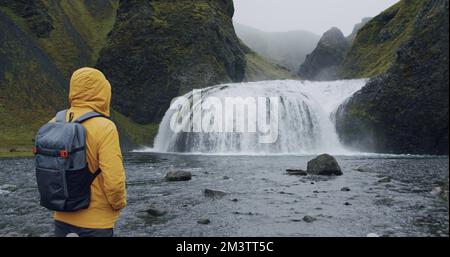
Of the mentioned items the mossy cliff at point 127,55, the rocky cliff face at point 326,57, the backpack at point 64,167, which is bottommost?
the backpack at point 64,167

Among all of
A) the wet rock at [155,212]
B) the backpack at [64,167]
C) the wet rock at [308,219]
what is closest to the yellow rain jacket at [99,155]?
the backpack at [64,167]

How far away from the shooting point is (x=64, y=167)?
233 inches

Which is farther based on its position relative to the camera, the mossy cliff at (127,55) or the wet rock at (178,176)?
the mossy cliff at (127,55)

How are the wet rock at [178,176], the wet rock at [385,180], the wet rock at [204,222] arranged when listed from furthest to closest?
1. the wet rock at [178,176]
2. the wet rock at [385,180]
3. the wet rock at [204,222]

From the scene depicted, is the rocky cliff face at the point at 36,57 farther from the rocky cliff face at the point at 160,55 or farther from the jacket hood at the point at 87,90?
the jacket hood at the point at 87,90

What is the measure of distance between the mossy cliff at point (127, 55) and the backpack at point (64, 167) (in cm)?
6387

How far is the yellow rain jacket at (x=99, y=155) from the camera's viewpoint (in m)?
6.03

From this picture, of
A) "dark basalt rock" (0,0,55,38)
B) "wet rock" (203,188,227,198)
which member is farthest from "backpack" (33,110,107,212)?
"dark basalt rock" (0,0,55,38)

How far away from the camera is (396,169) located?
2986 cm

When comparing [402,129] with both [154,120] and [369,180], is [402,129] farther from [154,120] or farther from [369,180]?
[154,120]

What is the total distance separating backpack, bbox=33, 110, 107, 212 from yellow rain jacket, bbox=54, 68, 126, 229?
12cm

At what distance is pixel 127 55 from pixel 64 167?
82136mm

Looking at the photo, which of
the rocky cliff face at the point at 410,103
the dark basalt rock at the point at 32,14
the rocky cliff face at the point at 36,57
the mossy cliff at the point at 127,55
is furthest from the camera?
the dark basalt rock at the point at 32,14

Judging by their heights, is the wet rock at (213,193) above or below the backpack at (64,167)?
below
